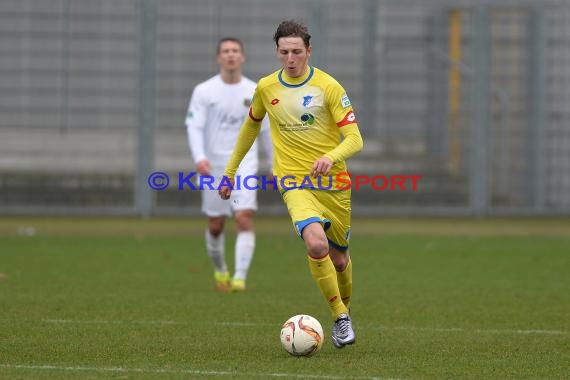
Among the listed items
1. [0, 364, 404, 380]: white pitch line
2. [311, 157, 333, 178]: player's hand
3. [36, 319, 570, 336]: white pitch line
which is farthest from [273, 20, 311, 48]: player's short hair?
[0, 364, 404, 380]: white pitch line

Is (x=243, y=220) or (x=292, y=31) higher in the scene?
(x=292, y=31)

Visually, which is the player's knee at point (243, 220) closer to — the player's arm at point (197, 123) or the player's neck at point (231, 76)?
the player's arm at point (197, 123)

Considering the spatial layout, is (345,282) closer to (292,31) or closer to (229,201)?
(292,31)

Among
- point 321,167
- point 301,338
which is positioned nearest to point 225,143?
point 321,167

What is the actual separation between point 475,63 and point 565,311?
11653mm

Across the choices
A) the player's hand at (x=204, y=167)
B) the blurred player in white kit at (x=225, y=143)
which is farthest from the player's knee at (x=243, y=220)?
the player's hand at (x=204, y=167)

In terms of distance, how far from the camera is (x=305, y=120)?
8508mm

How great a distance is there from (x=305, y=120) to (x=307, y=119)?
2 cm

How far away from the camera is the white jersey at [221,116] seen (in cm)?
1214

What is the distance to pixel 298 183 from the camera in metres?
8.45

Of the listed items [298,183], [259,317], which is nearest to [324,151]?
[298,183]

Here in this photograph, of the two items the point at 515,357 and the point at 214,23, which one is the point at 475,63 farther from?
the point at 515,357

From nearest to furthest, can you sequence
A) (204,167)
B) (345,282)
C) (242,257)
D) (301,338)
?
(301,338)
(345,282)
(204,167)
(242,257)

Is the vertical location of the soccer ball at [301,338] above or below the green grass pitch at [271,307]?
above
